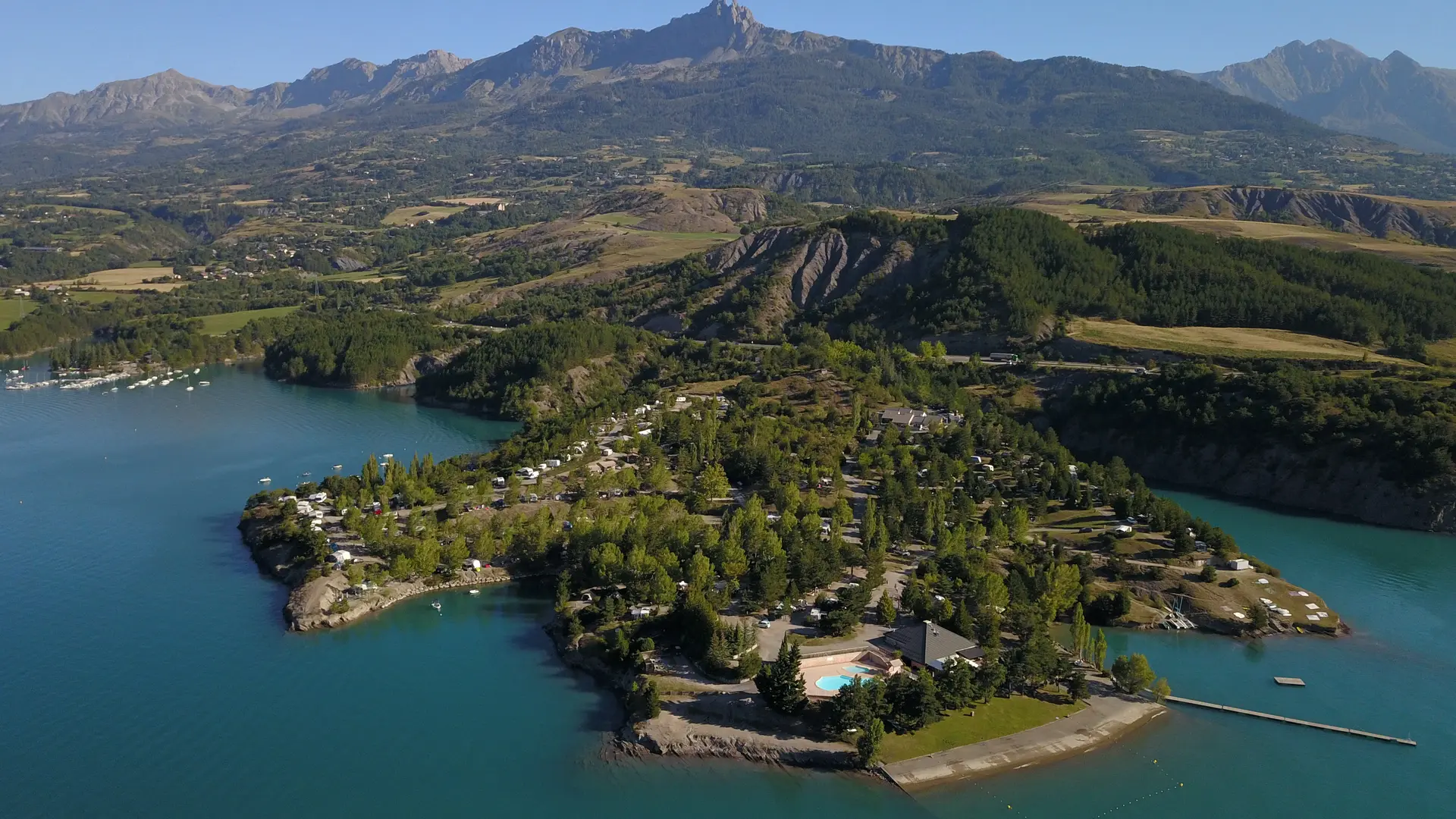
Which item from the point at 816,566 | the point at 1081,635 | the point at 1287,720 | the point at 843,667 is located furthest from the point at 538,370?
the point at 1287,720

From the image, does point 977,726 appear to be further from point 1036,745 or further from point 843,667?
point 843,667

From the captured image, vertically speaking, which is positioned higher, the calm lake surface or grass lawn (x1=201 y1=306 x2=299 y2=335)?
grass lawn (x1=201 y1=306 x2=299 y2=335)

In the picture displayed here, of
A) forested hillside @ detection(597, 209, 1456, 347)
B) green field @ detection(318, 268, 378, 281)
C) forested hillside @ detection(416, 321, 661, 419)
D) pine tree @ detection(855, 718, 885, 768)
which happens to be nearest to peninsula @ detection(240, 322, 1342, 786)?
pine tree @ detection(855, 718, 885, 768)

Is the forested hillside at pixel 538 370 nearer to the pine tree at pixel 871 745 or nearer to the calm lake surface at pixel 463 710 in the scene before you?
the calm lake surface at pixel 463 710

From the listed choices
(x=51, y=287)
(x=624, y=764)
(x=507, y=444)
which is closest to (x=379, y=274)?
(x=51, y=287)

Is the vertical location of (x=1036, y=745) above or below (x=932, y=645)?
below

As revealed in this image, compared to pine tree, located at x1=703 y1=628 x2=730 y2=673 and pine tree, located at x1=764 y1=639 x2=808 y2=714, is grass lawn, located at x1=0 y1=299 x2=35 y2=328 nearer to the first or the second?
pine tree, located at x1=703 y1=628 x2=730 y2=673
